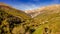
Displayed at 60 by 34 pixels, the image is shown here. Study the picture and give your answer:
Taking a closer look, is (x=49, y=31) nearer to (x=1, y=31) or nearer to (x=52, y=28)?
(x=52, y=28)

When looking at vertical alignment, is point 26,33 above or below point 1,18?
below

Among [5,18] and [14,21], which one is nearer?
[14,21]

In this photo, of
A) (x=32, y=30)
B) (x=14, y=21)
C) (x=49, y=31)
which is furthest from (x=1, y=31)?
(x=49, y=31)

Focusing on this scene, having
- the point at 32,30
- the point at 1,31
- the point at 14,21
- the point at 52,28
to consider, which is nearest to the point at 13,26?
the point at 14,21

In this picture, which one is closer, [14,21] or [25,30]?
[25,30]

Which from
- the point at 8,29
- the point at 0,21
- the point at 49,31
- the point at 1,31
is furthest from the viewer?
the point at 0,21

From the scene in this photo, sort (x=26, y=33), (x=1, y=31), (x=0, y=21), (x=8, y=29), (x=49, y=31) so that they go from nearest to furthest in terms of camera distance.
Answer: (x=49, y=31)
(x=26, y=33)
(x=1, y=31)
(x=8, y=29)
(x=0, y=21)

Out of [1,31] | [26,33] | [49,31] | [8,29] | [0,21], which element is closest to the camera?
[49,31]

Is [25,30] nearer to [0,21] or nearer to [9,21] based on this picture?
[9,21]

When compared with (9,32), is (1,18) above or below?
above
